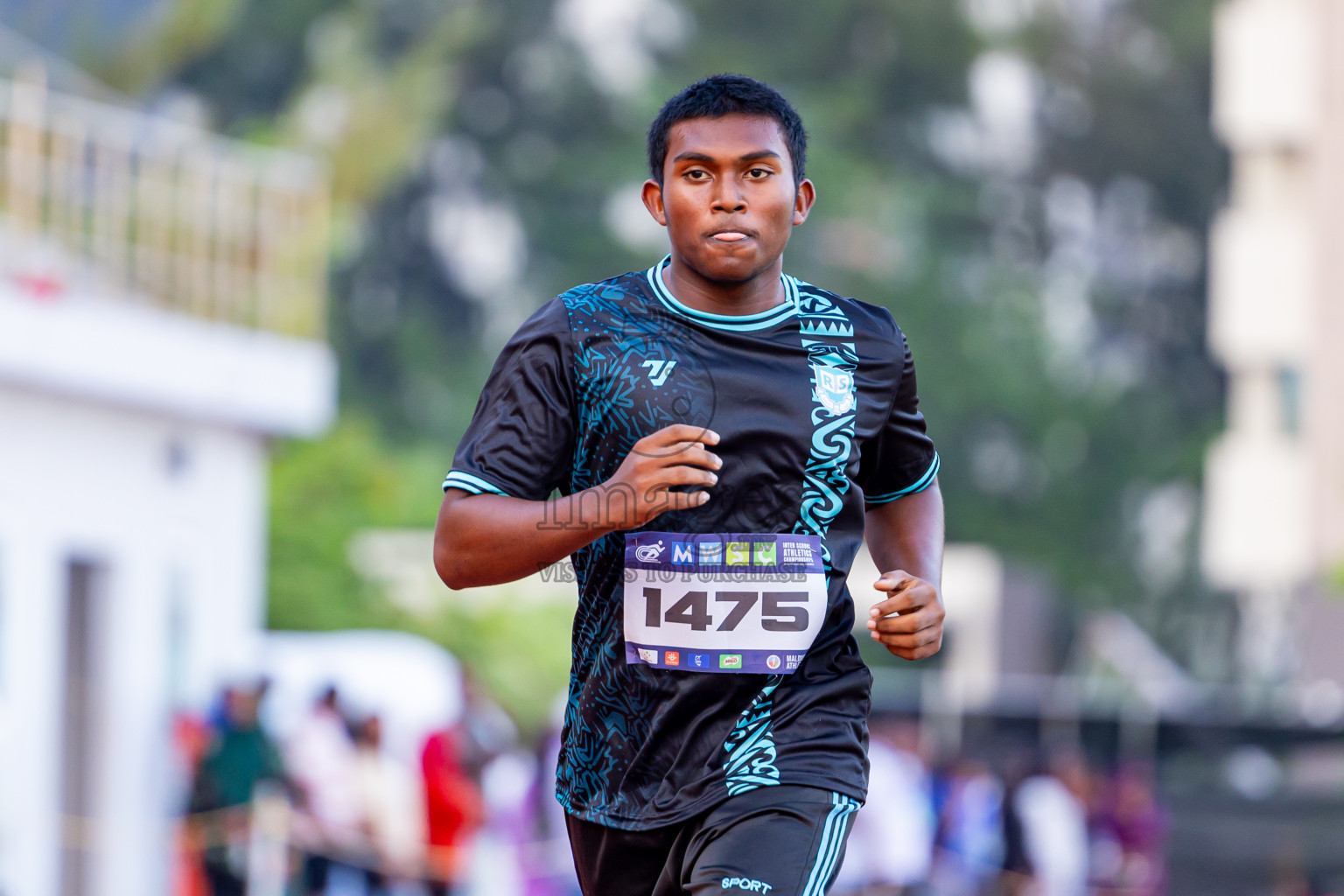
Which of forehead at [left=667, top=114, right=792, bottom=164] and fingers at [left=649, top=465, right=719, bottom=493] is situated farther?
forehead at [left=667, top=114, right=792, bottom=164]

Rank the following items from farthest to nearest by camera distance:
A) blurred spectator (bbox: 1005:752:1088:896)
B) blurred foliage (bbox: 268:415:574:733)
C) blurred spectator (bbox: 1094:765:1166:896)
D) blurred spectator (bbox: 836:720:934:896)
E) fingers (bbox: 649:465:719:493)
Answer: blurred foliage (bbox: 268:415:574:733) → blurred spectator (bbox: 1094:765:1166:896) → blurred spectator (bbox: 1005:752:1088:896) → blurred spectator (bbox: 836:720:934:896) → fingers (bbox: 649:465:719:493)

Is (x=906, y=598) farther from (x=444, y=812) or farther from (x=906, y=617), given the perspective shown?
(x=444, y=812)

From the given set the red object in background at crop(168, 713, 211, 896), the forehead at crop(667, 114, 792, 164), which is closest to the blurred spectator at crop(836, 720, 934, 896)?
the red object in background at crop(168, 713, 211, 896)

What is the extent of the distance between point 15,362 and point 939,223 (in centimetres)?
2424

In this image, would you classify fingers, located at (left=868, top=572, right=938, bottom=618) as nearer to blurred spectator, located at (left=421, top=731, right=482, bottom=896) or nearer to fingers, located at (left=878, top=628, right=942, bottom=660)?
fingers, located at (left=878, top=628, right=942, bottom=660)

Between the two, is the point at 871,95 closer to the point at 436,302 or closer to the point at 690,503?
the point at 436,302

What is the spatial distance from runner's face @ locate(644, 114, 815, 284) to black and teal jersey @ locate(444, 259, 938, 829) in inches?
4.8

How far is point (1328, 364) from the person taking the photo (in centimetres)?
2952

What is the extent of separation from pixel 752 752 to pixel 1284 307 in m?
28.4

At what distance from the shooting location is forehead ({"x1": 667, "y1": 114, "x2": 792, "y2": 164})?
3727 mm

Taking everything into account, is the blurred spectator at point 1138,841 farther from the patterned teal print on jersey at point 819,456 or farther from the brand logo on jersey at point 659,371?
the brand logo on jersey at point 659,371

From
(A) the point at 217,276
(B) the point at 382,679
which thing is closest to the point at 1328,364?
(B) the point at 382,679

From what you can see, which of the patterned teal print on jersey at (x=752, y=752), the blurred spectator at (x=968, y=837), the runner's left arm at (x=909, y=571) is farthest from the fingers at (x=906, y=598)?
the blurred spectator at (x=968, y=837)

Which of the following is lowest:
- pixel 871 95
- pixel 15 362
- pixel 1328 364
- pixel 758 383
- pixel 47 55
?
pixel 758 383
